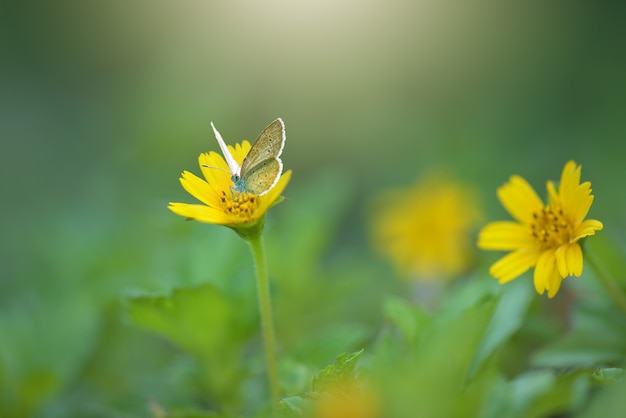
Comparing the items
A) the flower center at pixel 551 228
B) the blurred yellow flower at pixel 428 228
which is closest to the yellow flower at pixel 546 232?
the flower center at pixel 551 228

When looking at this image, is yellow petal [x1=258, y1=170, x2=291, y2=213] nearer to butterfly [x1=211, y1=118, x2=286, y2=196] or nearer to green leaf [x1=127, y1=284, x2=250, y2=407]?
butterfly [x1=211, y1=118, x2=286, y2=196]

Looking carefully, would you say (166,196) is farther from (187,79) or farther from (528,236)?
(528,236)

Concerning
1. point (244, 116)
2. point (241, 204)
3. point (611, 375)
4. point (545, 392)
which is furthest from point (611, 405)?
point (244, 116)

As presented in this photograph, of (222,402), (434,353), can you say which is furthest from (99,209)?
(434,353)

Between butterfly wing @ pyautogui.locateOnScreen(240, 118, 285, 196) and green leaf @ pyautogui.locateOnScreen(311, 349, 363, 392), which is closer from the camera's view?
green leaf @ pyautogui.locateOnScreen(311, 349, 363, 392)

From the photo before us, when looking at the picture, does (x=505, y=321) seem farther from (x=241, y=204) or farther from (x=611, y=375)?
(x=241, y=204)

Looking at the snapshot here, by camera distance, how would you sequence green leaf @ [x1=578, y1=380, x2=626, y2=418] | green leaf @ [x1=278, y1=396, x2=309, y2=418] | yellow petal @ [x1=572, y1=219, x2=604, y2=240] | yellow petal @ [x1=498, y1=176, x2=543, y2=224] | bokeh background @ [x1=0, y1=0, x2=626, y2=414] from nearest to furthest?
green leaf @ [x1=578, y1=380, x2=626, y2=418], green leaf @ [x1=278, y1=396, x2=309, y2=418], yellow petal @ [x1=572, y1=219, x2=604, y2=240], yellow petal @ [x1=498, y1=176, x2=543, y2=224], bokeh background @ [x1=0, y1=0, x2=626, y2=414]

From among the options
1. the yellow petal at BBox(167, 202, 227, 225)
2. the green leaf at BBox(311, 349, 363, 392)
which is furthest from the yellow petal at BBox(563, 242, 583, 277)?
the yellow petal at BBox(167, 202, 227, 225)
